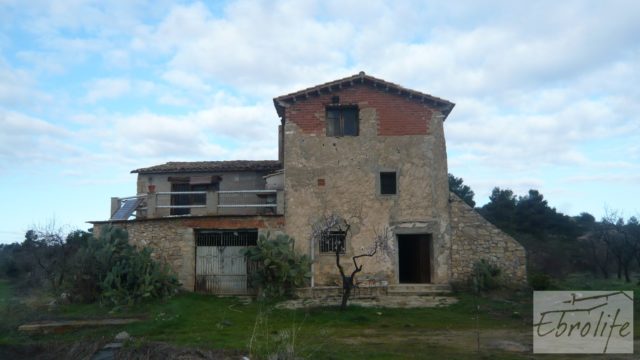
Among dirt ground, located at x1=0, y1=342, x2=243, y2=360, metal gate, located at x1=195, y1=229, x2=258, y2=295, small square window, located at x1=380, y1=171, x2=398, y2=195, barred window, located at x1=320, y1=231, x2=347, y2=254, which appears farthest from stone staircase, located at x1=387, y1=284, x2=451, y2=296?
dirt ground, located at x1=0, y1=342, x2=243, y2=360

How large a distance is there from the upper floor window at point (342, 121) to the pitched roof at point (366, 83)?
823 millimetres

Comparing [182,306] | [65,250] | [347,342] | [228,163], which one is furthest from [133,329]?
[65,250]

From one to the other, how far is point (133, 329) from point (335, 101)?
1130 centimetres

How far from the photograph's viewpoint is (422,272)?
21250 millimetres

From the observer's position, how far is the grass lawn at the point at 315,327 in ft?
37.5

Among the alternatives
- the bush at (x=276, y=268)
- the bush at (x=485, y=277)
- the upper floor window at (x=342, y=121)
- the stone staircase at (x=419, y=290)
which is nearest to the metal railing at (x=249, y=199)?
the bush at (x=276, y=268)

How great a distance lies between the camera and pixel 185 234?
20.3 meters

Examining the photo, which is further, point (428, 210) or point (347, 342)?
point (428, 210)

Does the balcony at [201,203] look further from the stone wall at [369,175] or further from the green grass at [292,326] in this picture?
the green grass at [292,326]

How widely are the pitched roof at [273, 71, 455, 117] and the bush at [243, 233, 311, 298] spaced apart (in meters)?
5.56

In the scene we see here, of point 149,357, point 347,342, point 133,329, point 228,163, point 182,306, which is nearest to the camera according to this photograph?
point 149,357

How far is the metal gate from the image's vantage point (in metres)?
20.3

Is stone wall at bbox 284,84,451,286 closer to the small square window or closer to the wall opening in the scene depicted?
the small square window

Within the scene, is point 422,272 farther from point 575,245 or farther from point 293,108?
point 575,245
